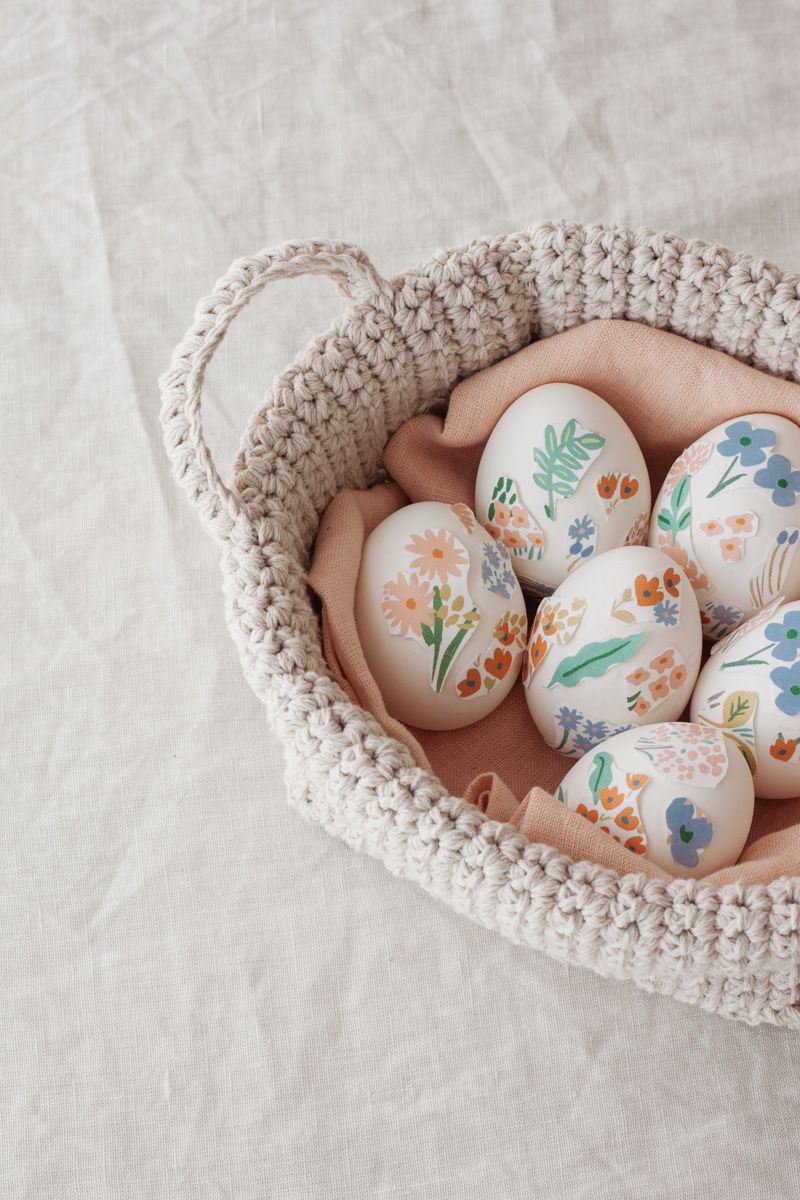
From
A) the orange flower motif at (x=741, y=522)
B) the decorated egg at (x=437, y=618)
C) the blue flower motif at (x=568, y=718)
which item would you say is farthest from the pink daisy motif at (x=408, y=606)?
the orange flower motif at (x=741, y=522)

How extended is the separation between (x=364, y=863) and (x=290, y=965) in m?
0.08

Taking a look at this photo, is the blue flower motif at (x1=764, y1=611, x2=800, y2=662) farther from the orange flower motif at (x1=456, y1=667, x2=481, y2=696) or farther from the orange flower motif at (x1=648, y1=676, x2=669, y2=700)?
A: the orange flower motif at (x1=456, y1=667, x2=481, y2=696)

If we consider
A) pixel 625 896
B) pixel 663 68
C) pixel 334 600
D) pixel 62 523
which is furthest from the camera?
pixel 663 68

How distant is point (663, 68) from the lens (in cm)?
112

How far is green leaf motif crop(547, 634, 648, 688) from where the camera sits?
74 cm

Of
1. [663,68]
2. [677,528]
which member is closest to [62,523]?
[677,528]

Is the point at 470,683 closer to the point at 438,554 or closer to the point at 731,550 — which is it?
the point at 438,554

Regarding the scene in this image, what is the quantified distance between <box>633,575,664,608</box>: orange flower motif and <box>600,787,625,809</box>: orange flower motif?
0.39ft

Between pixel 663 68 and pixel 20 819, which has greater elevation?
pixel 663 68

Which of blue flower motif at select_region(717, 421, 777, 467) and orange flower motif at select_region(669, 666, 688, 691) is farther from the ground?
blue flower motif at select_region(717, 421, 777, 467)

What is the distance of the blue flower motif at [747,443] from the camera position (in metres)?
0.80

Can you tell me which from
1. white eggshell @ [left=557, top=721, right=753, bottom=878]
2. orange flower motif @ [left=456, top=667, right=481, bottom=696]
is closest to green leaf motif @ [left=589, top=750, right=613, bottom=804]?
white eggshell @ [left=557, top=721, right=753, bottom=878]

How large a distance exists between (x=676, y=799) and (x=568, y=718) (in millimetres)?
106

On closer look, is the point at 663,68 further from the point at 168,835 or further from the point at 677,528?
the point at 168,835
